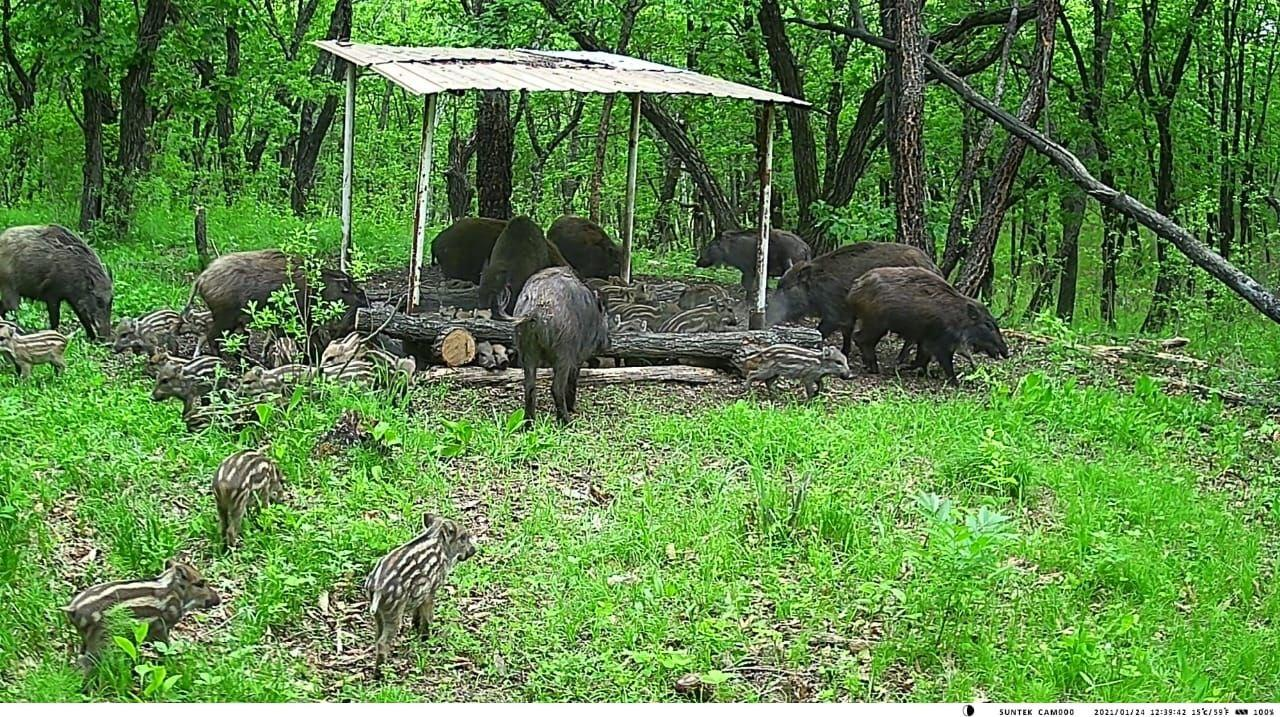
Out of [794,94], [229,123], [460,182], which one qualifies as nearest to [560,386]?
[794,94]

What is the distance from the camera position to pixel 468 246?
12336 millimetres

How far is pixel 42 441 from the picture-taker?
7137 millimetres

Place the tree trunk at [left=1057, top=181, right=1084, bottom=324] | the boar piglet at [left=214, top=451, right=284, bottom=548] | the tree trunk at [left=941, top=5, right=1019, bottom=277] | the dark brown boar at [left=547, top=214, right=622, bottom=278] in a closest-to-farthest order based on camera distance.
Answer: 1. the boar piglet at [left=214, top=451, right=284, bottom=548]
2. the tree trunk at [left=941, top=5, right=1019, bottom=277]
3. the dark brown boar at [left=547, top=214, right=622, bottom=278]
4. the tree trunk at [left=1057, top=181, right=1084, bottom=324]

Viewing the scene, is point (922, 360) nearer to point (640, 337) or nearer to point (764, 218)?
point (764, 218)

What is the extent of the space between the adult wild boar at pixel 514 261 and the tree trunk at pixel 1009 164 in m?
4.22

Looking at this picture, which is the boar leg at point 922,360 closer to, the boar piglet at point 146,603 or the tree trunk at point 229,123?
the boar piglet at point 146,603

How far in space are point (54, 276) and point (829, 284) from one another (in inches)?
249

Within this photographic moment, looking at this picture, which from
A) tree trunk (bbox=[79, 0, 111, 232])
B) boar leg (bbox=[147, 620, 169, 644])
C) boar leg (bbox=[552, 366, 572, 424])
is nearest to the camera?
boar leg (bbox=[147, 620, 169, 644])

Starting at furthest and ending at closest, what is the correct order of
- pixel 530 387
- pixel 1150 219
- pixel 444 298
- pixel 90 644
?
pixel 444 298 → pixel 1150 219 → pixel 530 387 → pixel 90 644

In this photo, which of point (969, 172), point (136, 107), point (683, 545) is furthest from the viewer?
point (136, 107)

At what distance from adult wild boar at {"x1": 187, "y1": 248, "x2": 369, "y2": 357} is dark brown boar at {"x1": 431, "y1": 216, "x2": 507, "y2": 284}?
9.55 feet

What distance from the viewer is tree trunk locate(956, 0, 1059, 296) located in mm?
12023

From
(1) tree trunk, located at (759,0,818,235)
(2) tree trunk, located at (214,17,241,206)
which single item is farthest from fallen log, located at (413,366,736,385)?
(2) tree trunk, located at (214,17,241,206)

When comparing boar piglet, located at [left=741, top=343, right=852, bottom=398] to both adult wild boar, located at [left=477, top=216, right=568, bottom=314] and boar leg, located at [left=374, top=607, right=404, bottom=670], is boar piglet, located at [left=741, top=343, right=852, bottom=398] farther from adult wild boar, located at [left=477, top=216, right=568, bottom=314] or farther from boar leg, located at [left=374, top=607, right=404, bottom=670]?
boar leg, located at [left=374, top=607, right=404, bottom=670]
